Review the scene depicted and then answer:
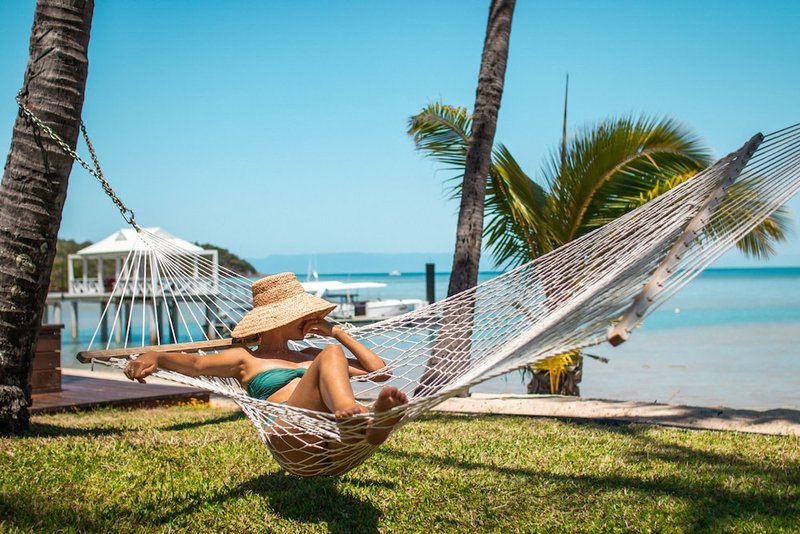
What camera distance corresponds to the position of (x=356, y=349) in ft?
8.93

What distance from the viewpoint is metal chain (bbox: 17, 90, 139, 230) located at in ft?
10.6

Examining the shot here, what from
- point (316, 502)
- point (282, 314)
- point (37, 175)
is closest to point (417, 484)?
point (316, 502)

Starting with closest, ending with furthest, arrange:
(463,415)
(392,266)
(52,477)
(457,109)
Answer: (52,477), (463,415), (457,109), (392,266)

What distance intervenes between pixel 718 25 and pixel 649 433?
16074 millimetres

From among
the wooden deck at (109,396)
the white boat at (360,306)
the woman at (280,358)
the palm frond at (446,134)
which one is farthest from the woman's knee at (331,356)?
the white boat at (360,306)

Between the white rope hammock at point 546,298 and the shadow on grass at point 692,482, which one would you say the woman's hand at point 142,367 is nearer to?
the white rope hammock at point 546,298

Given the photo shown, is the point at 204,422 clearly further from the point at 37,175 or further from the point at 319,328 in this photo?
the point at 319,328

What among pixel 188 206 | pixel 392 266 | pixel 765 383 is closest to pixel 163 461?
pixel 765 383

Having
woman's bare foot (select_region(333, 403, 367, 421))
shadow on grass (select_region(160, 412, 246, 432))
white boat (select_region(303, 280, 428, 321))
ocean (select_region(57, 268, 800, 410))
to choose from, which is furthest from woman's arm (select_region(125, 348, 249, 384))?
white boat (select_region(303, 280, 428, 321))

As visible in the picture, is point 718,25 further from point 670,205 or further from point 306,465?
point 306,465

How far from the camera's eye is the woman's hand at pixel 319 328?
273 centimetres

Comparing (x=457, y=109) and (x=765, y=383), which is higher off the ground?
(x=457, y=109)

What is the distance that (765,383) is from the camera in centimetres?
1024

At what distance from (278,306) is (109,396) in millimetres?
3220
